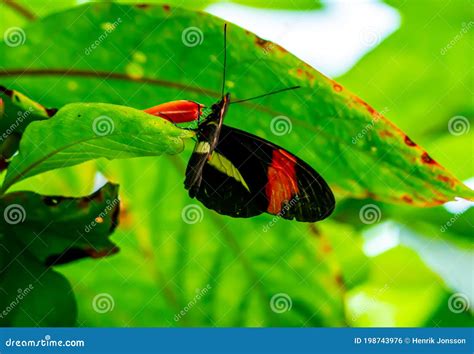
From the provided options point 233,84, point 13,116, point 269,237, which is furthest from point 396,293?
point 13,116

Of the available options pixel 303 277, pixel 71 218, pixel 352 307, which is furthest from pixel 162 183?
pixel 352 307

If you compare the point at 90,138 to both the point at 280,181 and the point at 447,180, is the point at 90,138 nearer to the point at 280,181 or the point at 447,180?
the point at 280,181

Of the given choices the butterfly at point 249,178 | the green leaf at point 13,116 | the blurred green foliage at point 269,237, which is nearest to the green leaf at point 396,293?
the blurred green foliage at point 269,237

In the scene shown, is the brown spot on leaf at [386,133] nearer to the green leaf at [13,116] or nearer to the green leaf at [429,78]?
the green leaf at [429,78]

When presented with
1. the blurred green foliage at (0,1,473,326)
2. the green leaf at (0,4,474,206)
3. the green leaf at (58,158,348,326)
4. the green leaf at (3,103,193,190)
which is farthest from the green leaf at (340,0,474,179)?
the green leaf at (3,103,193,190)

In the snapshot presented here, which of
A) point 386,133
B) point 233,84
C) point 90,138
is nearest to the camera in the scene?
point 90,138

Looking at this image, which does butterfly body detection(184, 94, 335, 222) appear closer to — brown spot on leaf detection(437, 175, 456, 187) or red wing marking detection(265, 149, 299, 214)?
red wing marking detection(265, 149, 299, 214)
